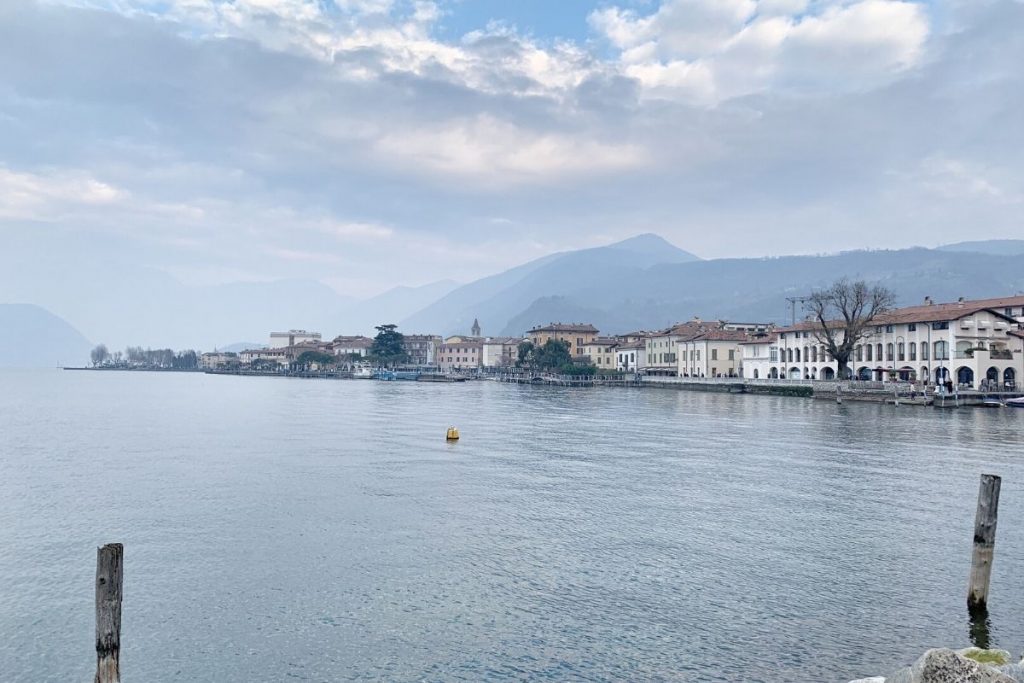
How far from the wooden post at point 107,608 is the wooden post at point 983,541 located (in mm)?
15925

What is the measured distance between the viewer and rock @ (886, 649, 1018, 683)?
321 inches

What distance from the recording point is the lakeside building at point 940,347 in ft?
266

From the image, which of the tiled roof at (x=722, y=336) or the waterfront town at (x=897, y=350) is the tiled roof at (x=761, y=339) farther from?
the tiled roof at (x=722, y=336)

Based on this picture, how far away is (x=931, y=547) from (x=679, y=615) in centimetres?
948

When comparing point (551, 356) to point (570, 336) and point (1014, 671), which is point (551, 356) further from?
point (1014, 671)

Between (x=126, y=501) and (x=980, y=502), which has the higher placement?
(x=980, y=502)

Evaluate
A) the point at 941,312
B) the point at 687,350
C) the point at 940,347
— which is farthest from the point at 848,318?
the point at 687,350

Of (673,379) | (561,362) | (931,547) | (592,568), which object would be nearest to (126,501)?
(592,568)

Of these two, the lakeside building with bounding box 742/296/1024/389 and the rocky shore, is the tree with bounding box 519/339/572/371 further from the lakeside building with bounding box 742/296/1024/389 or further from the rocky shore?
the rocky shore

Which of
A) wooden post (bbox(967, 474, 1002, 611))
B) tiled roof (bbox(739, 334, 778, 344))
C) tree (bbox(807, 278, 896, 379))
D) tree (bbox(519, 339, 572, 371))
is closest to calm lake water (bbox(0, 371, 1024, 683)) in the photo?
wooden post (bbox(967, 474, 1002, 611))

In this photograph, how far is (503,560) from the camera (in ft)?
64.8

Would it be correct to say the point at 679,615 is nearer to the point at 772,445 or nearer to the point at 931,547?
the point at 931,547

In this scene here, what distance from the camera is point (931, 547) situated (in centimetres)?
2078

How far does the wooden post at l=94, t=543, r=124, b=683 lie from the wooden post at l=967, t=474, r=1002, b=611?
15925mm
